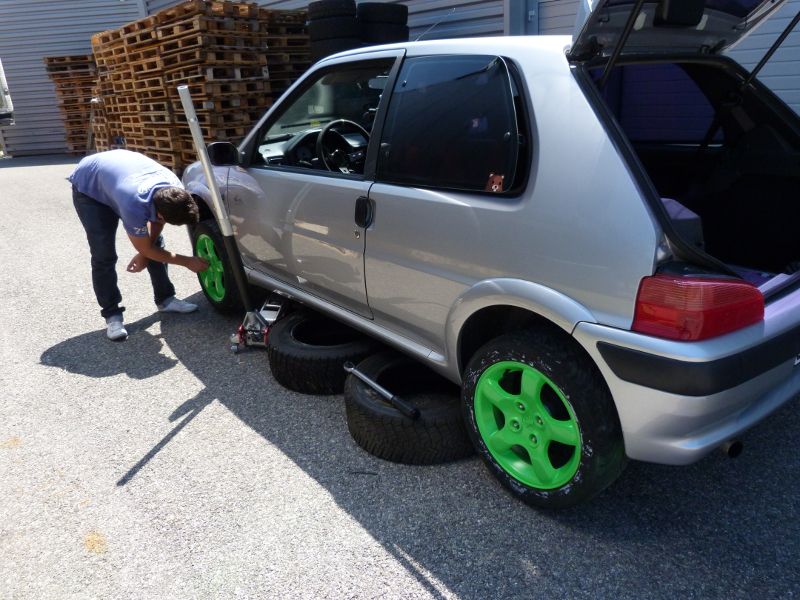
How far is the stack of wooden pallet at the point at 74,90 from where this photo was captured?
50.2 ft

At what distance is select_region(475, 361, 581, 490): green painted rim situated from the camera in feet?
7.26

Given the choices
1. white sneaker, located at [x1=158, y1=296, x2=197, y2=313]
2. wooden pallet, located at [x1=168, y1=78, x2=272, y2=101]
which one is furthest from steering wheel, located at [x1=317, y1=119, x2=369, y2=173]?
wooden pallet, located at [x1=168, y1=78, x2=272, y2=101]

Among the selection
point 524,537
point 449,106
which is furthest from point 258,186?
point 524,537

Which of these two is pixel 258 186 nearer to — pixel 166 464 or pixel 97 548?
pixel 166 464

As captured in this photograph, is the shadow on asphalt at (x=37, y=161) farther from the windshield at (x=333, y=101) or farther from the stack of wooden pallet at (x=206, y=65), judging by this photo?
the windshield at (x=333, y=101)

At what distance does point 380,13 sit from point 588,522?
664cm

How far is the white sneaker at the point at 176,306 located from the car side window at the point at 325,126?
5.26 feet

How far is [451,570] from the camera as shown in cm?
216

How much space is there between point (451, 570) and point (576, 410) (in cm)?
72

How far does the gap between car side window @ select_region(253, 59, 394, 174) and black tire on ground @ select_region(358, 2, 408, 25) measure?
389 centimetres

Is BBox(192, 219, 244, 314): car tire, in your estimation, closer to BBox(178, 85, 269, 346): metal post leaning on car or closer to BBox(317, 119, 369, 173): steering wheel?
BBox(178, 85, 269, 346): metal post leaning on car

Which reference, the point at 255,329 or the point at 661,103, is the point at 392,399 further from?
the point at 661,103

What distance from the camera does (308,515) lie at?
8.13 ft

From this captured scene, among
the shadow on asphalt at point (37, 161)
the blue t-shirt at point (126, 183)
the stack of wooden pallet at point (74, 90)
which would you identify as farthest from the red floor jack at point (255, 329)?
the shadow on asphalt at point (37, 161)
